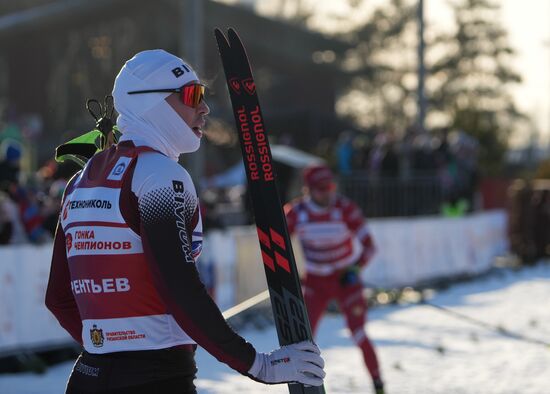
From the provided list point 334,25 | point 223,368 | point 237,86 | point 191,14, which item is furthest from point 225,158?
point 334,25

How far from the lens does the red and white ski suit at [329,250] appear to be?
9.51m

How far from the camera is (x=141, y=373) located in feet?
11.1

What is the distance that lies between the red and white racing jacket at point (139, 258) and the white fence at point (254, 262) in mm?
6657

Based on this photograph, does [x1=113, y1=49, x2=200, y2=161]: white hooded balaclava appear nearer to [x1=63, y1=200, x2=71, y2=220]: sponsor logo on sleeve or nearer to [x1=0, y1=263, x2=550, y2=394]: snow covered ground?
[x1=63, y1=200, x2=71, y2=220]: sponsor logo on sleeve

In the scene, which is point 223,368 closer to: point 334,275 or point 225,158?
point 334,275

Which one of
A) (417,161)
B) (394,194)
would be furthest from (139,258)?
(417,161)

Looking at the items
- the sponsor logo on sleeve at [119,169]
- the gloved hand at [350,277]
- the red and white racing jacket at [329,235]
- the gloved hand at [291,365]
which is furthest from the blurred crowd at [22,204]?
the gloved hand at [291,365]

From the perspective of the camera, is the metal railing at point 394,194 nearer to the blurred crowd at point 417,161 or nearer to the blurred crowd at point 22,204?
the blurred crowd at point 417,161

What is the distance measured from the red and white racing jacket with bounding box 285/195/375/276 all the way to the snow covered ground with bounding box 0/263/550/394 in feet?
3.36

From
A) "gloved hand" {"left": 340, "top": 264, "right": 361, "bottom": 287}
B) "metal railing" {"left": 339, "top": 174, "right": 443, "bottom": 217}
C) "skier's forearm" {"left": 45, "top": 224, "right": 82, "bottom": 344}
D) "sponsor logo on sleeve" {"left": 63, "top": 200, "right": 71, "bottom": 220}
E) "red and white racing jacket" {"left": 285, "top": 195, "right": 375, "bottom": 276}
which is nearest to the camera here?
"sponsor logo on sleeve" {"left": 63, "top": 200, "right": 71, "bottom": 220}

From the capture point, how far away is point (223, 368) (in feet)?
34.3

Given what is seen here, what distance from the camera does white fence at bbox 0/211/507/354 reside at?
10031mm

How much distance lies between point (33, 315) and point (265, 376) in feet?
23.7

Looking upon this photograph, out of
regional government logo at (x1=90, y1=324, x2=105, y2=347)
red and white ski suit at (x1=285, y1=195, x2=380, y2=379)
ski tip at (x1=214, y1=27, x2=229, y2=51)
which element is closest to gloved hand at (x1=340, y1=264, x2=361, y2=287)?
red and white ski suit at (x1=285, y1=195, x2=380, y2=379)
